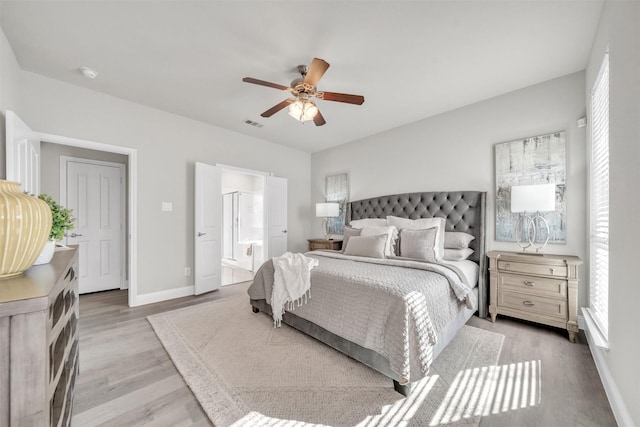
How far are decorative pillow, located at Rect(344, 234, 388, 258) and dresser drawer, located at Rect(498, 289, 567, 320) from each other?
53.4 inches

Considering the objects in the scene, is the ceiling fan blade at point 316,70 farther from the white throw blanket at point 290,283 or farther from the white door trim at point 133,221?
the white door trim at point 133,221

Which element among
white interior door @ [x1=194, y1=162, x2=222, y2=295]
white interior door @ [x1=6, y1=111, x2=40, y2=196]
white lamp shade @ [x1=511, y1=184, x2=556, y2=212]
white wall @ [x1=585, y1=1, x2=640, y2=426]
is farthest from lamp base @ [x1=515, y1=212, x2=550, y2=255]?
white interior door @ [x1=6, y1=111, x2=40, y2=196]

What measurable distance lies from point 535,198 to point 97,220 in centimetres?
603

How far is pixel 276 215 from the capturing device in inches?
201

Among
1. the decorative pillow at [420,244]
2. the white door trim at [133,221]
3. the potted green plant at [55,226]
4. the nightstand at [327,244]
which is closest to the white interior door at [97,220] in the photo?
the white door trim at [133,221]

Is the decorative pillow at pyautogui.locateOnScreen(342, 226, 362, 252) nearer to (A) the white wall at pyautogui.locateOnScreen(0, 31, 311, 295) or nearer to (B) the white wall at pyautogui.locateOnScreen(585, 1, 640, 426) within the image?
(A) the white wall at pyautogui.locateOnScreen(0, 31, 311, 295)

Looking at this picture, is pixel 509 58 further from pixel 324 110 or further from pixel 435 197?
pixel 324 110

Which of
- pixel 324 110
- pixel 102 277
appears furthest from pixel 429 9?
pixel 102 277

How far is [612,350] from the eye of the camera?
162cm

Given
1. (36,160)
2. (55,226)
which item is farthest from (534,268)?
(36,160)

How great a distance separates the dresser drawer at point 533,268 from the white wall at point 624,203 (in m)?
0.83

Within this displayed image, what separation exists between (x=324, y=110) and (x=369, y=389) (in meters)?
3.28

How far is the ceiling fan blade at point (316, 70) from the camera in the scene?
201 cm

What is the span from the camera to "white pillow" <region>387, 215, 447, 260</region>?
10.0 ft
